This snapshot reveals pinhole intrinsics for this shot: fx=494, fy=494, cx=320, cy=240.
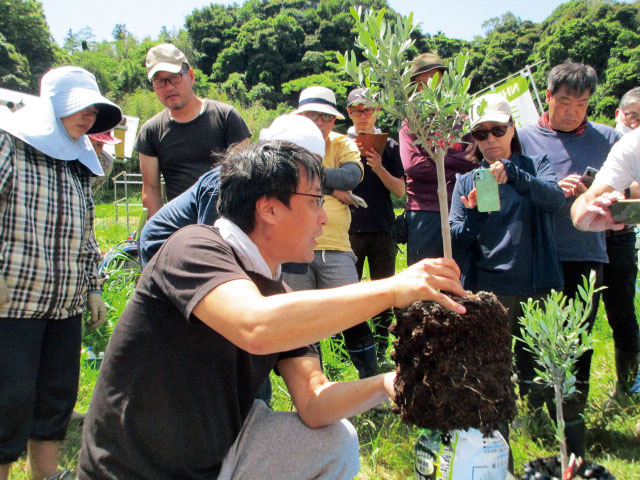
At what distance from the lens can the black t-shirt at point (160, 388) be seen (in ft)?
4.66

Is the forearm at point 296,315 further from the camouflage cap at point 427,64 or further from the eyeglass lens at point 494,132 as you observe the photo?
A: the camouflage cap at point 427,64

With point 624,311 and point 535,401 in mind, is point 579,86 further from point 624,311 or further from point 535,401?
point 535,401

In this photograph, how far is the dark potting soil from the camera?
128 cm

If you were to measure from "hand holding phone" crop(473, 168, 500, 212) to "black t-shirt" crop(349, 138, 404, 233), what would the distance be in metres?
1.77

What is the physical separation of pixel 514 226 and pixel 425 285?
5.62 ft

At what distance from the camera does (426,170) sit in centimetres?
350

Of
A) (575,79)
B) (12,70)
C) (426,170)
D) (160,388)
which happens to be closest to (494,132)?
(575,79)

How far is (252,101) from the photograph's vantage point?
51562mm

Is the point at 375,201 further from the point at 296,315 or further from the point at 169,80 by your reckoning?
the point at 296,315

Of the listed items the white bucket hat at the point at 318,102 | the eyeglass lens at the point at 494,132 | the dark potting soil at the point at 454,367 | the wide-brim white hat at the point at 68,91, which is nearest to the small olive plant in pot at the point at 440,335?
the dark potting soil at the point at 454,367

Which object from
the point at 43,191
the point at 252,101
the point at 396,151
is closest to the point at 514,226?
the point at 396,151

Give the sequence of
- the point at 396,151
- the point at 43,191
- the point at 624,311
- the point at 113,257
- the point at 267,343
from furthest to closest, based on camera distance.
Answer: the point at 113,257, the point at 396,151, the point at 624,311, the point at 43,191, the point at 267,343

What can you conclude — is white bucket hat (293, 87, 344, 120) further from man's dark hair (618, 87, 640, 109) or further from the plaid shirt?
man's dark hair (618, 87, 640, 109)

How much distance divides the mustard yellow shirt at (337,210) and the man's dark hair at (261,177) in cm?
153
